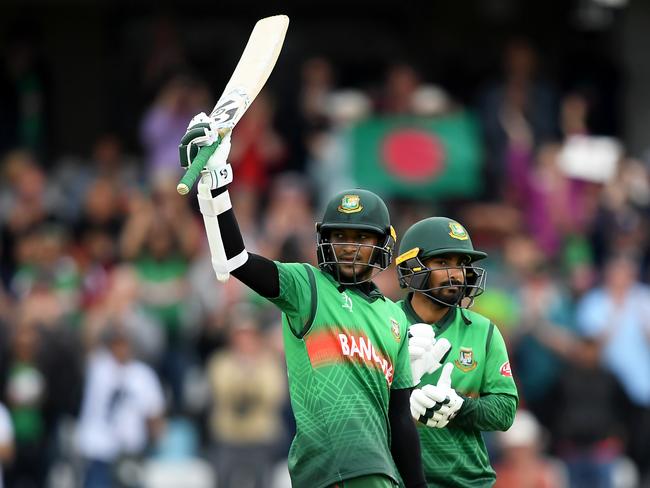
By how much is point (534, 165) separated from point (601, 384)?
2.94 m

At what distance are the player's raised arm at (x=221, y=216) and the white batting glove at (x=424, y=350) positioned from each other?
900 mm

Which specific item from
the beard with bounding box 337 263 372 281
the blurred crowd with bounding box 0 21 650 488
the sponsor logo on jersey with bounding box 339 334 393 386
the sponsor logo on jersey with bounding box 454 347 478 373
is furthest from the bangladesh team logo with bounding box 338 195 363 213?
the blurred crowd with bounding box 0 21 650 488

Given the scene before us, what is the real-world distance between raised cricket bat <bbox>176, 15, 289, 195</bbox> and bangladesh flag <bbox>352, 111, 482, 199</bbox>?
26.8 feet

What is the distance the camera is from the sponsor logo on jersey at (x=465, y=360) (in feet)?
25.0

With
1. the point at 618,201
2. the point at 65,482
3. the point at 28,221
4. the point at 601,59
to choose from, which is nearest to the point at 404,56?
the point at 601,59

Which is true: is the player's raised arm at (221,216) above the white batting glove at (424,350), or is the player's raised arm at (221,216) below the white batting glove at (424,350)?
above

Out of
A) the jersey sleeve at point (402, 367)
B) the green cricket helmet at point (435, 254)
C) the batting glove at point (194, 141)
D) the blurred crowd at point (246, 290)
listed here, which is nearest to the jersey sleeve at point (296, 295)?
the jersey sleeve at point (402, 367)

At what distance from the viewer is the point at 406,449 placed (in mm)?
7121

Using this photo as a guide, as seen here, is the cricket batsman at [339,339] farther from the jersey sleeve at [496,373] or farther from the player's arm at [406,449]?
the jersey sleeve at [496,373]

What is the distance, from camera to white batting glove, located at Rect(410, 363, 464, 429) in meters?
7.27

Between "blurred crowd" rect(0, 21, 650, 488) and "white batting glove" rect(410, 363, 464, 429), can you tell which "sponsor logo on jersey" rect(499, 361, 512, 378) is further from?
"blurred crowd" rect(0, 21, 650, 488)

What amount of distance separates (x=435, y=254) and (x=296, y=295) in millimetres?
970

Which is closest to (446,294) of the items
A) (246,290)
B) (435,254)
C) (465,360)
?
(435,254)

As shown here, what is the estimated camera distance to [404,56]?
18141mm
